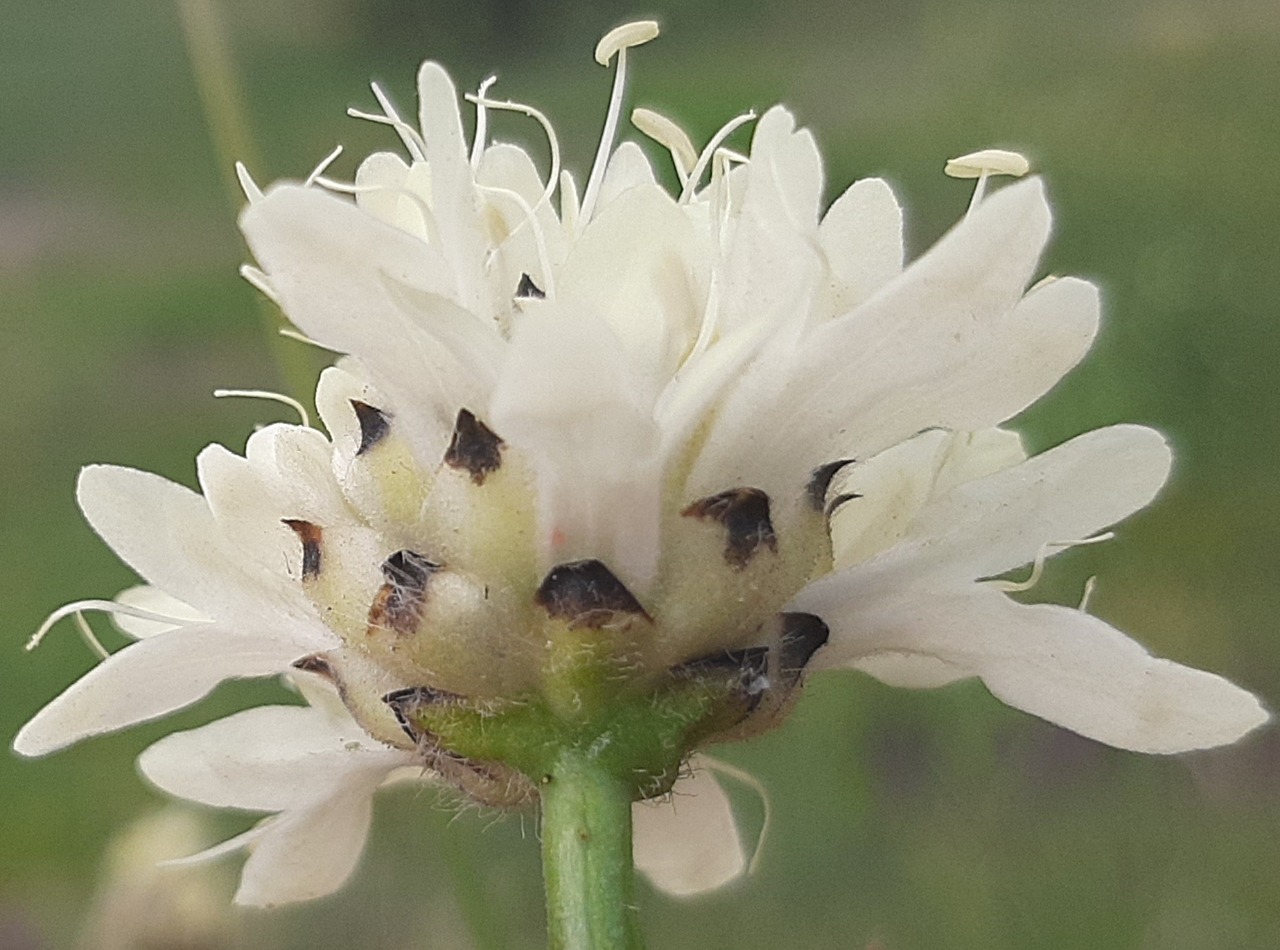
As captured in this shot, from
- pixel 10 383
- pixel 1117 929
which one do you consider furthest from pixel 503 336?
pixel 10 383

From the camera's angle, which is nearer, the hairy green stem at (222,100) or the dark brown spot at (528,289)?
the dark brown spot at (528,289)

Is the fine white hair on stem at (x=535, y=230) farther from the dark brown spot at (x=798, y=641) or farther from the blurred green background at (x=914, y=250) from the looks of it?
the blurred green background at (x=914, y=250)

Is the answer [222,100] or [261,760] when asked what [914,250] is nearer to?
[222,100]

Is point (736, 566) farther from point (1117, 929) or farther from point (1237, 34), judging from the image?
point (1237, 34)


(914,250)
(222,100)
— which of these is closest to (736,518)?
(222,100)

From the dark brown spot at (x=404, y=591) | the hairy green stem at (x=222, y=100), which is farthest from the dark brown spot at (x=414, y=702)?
the hairy green stem at (x=222, y=100)

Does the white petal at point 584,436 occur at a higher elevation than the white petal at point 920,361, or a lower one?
lower

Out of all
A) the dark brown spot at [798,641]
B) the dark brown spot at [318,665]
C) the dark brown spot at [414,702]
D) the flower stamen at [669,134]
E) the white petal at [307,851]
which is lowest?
the dark brown spot at [414,702]
